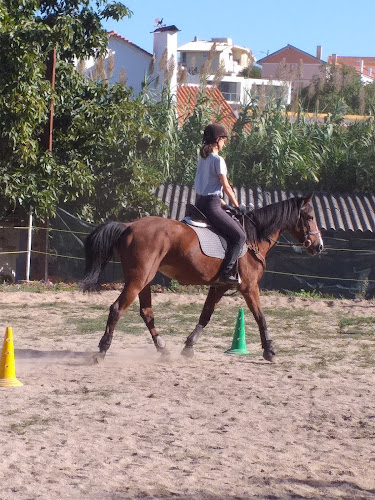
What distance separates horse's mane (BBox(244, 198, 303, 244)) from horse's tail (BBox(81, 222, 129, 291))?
5.58ft

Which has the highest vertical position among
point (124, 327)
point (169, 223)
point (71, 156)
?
point (71, 156)

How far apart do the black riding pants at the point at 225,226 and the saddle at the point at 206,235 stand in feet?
0.18

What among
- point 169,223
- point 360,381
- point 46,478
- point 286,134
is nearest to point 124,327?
point 169,223

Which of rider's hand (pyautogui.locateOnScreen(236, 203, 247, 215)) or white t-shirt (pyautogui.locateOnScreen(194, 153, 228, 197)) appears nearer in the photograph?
white t-shirt (pyautogui.locateOnScreen(194, 153, 228, 197))

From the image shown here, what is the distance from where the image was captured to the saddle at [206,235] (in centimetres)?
928

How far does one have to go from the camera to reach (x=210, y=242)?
9.32 metres

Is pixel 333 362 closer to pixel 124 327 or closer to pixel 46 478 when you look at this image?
pixel 124 327

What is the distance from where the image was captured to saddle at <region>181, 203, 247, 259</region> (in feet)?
30.5

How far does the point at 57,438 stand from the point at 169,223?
11.8 ft

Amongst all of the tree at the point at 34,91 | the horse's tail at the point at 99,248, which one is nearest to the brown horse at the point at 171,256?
the horse's tail at the point at 99,248

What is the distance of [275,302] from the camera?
15609 mm

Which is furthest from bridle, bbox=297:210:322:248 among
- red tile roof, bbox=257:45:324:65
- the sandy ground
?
red tile roof, bbox=257:45:324:65

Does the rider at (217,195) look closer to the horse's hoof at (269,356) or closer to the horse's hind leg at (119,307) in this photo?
the horse's hoof at (269,356)

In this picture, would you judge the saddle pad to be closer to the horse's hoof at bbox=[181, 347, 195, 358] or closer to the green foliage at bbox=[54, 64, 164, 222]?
the horse's hoof at bbox=[181, 347, 195, 358]
